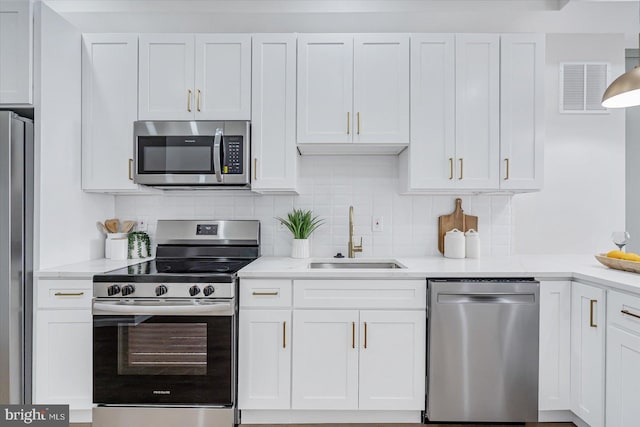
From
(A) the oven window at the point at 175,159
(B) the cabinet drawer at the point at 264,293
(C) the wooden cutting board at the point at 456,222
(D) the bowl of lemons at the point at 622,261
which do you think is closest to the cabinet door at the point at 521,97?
(C) the wooden cutting board at the point at 456,222

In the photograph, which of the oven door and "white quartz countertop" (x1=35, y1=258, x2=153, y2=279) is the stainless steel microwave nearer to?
"white quartz countertop" (x1=35, y1=258, x2=153, y2=279)

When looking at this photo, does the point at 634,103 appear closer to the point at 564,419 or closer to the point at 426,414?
the point at 564,419

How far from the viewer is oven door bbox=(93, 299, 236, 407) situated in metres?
1.99

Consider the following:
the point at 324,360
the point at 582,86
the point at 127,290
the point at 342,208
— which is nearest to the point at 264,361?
the point at 324,360

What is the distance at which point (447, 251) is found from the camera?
268 cm

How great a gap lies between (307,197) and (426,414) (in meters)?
1.64

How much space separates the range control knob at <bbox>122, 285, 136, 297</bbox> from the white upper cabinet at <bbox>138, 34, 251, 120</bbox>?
1.13m

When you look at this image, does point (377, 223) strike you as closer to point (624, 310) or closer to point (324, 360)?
point (324, 360)

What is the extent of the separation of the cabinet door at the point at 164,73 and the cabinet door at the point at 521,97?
2.09m

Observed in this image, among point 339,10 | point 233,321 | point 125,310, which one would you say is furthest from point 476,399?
point 339,10

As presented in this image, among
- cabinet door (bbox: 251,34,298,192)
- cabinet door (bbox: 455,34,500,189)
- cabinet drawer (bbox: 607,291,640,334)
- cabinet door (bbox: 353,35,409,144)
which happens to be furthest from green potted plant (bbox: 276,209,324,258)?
cabinet drawer (bbox: 607,291,640,334)

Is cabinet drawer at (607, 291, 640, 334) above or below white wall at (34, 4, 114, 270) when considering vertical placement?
below

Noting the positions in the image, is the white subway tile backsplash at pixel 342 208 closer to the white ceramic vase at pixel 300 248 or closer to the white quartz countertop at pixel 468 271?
the white ceramic vase at pixel 300 248

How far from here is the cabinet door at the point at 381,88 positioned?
7.98 ft
